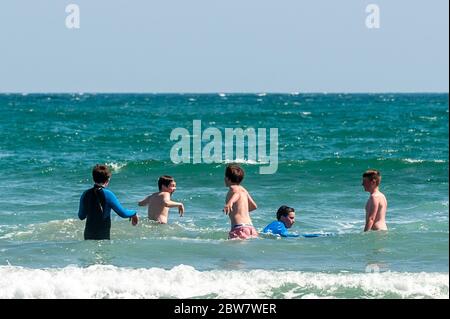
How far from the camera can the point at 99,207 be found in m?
10.0

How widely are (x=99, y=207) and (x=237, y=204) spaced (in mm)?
1657

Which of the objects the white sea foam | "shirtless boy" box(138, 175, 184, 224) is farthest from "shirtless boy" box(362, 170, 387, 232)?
"shirtless boy" box(138, 175, 184, 224)

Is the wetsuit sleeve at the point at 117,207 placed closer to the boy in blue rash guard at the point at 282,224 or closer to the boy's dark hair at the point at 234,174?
the boy's dark hair at the point at 234,174

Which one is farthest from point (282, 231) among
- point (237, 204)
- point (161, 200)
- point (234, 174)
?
point (161, 200)

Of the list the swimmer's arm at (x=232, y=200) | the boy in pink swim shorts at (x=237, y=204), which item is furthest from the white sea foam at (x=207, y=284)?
the boy in pink swim shorts at (x=237, y=204)

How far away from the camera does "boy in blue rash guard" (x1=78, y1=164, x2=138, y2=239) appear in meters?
9.82

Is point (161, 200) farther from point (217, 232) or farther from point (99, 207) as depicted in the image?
point (99, 207)

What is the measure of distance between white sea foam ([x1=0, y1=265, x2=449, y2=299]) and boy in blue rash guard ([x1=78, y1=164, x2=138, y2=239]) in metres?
1.22

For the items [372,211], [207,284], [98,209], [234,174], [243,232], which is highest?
[234,174]

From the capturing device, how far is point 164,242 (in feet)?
35.2

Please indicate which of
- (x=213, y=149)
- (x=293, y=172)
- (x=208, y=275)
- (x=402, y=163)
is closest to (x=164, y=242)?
(x=208, y=275)

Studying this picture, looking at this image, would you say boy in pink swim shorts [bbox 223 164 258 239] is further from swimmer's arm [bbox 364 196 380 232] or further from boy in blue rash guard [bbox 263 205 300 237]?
swimmer's arm [bbox 364 196 380 232]

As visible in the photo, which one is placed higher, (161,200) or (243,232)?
(161,200)

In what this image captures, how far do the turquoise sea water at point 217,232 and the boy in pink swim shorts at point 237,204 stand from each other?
0.57ft
